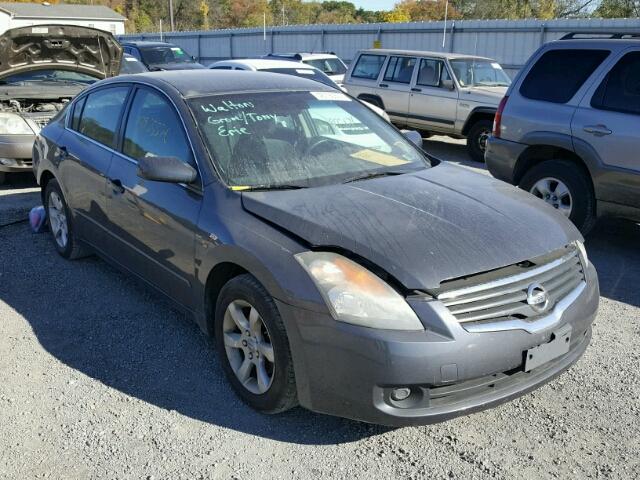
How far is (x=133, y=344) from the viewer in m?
4.07

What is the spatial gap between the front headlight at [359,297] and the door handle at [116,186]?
6.13 feet

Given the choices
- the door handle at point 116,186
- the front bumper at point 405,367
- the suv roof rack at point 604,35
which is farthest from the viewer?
the suv roof rack at point 604,35

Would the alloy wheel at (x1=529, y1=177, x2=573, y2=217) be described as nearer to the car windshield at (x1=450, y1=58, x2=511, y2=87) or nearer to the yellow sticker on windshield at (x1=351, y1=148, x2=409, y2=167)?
the yellow sticker on windshield at (x1=351, y1=148, x2=409, y2=167)

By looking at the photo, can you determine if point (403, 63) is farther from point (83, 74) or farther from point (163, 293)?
point (163, 293)

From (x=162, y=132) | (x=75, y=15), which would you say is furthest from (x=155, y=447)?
(x=75, y=15)

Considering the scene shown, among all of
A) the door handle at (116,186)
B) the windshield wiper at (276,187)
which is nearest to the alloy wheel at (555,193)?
the windshield wiper at (276,187)

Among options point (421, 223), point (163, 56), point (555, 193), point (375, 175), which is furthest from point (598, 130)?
point (163, 56)

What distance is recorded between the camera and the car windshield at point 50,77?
837 cm

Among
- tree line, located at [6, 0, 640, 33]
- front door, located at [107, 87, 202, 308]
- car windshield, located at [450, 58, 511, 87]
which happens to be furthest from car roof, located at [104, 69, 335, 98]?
tree line, located at [6, 0, 640, 33]

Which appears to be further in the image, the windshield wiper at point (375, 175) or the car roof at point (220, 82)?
the car roof at point (220, 82)

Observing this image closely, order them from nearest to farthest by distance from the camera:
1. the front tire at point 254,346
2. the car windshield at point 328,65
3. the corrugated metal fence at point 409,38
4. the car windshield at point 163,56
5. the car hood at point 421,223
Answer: the car hood at point 421,223
the front tire at point 254,346
the car windshield at point 328,65
the car windshield at point 163,56
the corrugated metal fence at point 409,38

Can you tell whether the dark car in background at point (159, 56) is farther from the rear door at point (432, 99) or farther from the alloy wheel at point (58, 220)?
the alloy wheel at point (58, 220)

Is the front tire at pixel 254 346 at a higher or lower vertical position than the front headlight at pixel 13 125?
lower

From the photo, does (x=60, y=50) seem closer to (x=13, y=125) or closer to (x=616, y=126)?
(x=13, y=125)
